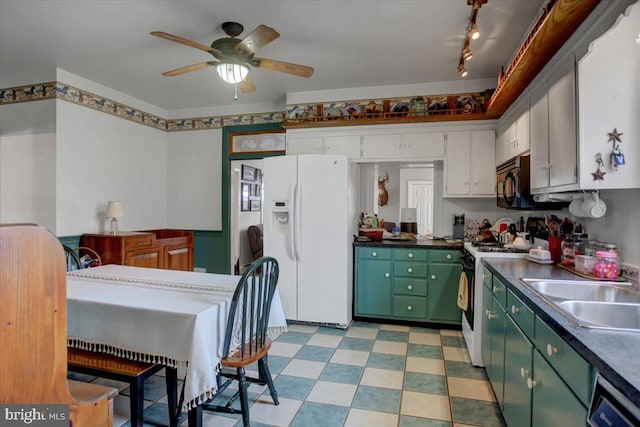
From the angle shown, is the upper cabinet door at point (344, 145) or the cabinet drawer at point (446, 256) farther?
the upper cabinet door at point (344, 145)

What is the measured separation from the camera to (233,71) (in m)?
2.68

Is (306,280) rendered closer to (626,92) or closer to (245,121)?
(245,121)

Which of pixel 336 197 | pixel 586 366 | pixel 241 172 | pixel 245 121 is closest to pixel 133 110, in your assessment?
pixel 245 121

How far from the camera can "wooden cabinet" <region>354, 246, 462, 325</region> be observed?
141 inches

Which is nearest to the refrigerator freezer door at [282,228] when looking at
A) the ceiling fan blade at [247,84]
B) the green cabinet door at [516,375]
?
the ceiling fan blade at [247,84]

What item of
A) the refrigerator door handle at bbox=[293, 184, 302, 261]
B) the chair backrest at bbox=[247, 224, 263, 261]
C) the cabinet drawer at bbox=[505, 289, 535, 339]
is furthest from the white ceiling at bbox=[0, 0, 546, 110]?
the chair backrest at bbox=[247, 224, 263, 261]

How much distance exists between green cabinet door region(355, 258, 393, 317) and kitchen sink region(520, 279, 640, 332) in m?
1.97

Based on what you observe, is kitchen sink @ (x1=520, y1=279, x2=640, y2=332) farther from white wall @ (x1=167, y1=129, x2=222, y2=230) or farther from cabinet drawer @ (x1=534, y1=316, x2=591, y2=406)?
white wall @ (x1=167, y1=129, x2=222, y2=230)

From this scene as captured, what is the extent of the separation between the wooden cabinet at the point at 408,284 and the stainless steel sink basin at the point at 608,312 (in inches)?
81.3

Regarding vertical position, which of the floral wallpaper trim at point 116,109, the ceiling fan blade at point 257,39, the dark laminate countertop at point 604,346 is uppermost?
the floral wallpaper trim at point 116,109

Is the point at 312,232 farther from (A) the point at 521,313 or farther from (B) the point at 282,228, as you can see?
(A) the point at 521,313

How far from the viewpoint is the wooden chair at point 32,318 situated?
542 mm

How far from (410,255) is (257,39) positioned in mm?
2488

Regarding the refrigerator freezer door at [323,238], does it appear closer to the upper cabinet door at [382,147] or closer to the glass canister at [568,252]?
the upper cabinet door at [382,147]
